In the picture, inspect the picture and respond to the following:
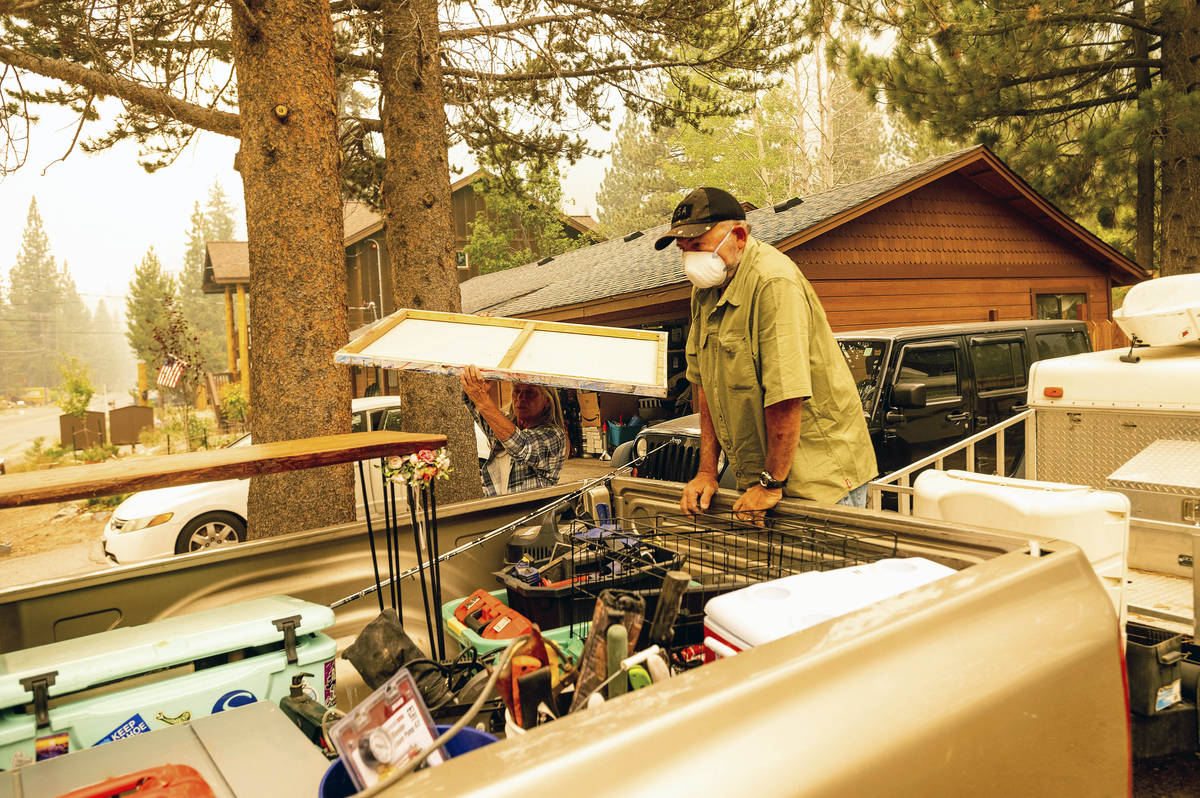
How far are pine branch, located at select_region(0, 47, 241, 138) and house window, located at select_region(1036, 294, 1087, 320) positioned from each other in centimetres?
1495

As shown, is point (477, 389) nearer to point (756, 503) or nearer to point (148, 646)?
point (756, 503)

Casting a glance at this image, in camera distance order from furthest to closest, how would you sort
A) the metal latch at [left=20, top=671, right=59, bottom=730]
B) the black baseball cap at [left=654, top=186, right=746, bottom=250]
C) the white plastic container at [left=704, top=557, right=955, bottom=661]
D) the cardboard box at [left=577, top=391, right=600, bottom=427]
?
the cardboard box at [left=577, top=391, right=600, bottom=427]
the black baseball cap at [left=654, top=186, right=746, bottom=250]
the metal latch at [left=20, top=671, right=59, bottom=730]
the white plastic container at [left=704, top=557, right=955, bottom=661]

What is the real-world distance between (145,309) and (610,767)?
2792 inches

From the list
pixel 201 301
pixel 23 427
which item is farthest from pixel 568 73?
pixel 201 301

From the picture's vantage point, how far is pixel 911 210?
12992 mm

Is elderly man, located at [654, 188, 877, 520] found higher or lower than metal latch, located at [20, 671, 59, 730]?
higher

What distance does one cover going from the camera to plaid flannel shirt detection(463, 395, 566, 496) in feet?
13.6

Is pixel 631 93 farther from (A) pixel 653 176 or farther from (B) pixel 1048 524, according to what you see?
(A) pixel 653 176

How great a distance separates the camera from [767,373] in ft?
9.03

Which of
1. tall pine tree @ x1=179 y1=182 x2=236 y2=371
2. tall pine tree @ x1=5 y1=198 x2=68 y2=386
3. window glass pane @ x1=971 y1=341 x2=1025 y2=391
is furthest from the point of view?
tall pine tree @ x1=5 y1=198 x2=68 y2=386

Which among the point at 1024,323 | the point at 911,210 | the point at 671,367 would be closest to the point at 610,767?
the point at 1024,323

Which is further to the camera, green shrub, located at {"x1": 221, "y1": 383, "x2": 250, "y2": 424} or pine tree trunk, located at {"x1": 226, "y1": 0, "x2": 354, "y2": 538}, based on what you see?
green shrub, located at {"x1": 221, "y1": 383, "x2": 250, "y2": 424}

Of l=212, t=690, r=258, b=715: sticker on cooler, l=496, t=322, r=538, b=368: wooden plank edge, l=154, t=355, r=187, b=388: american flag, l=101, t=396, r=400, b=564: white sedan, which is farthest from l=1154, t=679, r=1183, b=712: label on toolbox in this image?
l=154, t=355, r=187, b=388: american flag

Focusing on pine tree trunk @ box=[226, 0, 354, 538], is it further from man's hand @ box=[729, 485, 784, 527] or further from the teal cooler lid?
man's hand @ box=[729, 485, 784, 527]
